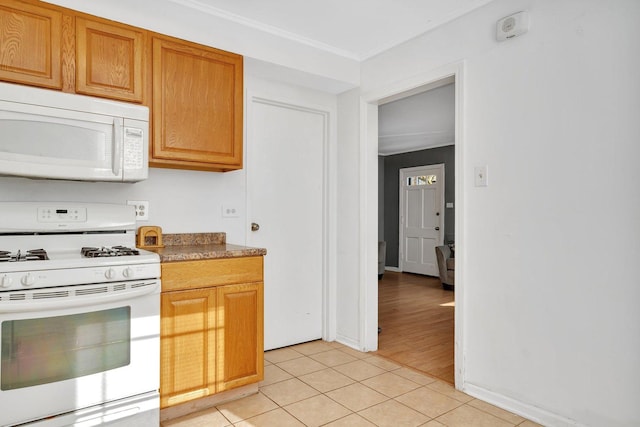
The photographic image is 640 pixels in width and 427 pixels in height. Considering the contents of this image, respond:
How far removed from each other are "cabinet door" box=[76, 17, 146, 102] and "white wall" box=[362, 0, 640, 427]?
1.96 meters

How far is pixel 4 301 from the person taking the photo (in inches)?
65.8

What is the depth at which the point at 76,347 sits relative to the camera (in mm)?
1859

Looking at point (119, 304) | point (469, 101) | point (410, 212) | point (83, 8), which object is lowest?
point (119, 304)

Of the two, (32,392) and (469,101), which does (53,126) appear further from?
(469,101)

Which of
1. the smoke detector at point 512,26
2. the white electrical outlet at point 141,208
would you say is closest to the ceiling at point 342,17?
the smoke detector at point 512,26

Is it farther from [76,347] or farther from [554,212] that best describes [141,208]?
[554,212]

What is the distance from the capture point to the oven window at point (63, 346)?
1721 mm

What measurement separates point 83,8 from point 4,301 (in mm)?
1592

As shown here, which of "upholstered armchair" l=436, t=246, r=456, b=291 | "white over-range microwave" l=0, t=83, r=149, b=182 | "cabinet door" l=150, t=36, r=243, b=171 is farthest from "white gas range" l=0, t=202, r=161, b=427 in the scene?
"upholstered armchair" l=436, t=246, r=456, b=291

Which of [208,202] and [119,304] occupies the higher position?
[208,202]

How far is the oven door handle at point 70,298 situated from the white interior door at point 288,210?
4.14ft

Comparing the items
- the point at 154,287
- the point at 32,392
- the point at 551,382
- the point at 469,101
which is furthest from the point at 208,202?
the point at 551,382

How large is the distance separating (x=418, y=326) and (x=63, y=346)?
3.16 meters

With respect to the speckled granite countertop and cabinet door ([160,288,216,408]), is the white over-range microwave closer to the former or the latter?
the speckled granite countertop
